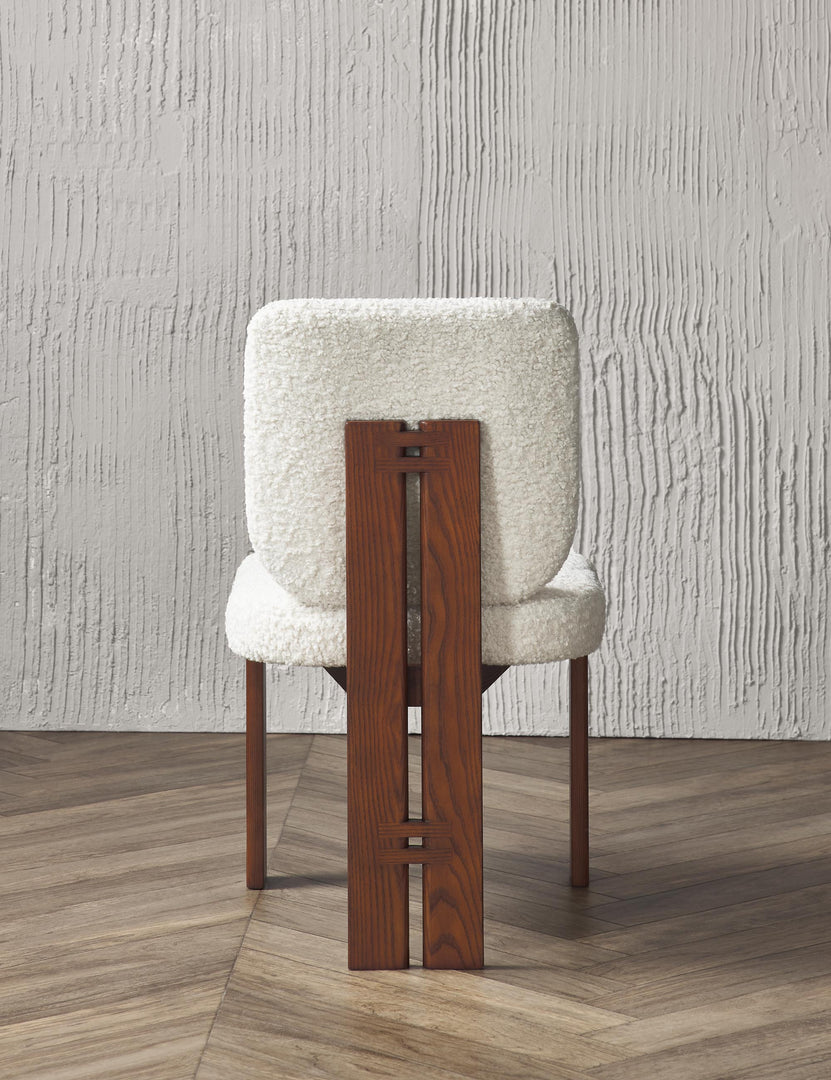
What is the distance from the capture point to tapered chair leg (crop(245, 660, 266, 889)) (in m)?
1.45

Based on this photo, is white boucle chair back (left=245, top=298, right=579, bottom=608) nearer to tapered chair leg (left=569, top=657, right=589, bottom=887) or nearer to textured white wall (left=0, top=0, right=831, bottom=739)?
tapered chair leg (left=569, top=657, right=589, bottom=887)

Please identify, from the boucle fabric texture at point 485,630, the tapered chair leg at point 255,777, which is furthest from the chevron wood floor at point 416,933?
the boucle fabric texture at point 485,630

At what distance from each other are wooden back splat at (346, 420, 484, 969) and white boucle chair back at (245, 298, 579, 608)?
0.9 inches

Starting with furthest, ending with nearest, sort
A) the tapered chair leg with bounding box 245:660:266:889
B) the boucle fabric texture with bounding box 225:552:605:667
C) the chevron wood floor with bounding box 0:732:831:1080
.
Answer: the tapered chair leg with bounding box 245:660:266:889 → the boucle fabric texture with bounding box 225:552:605:667 → the chevron wood floor with bounding box 0:732:831:1080

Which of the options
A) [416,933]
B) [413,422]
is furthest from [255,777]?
[413,422]

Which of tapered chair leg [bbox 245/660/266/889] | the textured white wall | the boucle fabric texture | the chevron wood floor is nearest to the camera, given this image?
the chevron wood floor

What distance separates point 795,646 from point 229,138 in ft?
4.27

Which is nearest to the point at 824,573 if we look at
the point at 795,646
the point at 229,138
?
the point at 795,646

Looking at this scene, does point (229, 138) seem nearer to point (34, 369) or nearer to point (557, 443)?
point (34, 369)

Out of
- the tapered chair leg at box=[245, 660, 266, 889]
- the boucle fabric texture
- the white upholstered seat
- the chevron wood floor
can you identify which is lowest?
the chevron wood floor

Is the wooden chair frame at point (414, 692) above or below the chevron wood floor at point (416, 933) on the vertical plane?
above

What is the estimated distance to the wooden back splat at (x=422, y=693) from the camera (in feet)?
3.98

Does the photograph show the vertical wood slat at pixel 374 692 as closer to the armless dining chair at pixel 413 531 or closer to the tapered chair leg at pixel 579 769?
the armless dining chair at pixel 413 531

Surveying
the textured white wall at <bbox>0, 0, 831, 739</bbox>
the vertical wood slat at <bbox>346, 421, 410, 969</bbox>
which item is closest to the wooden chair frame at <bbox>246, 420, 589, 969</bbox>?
the vertical wood slat at <bbox>346, 421, 410, 969</bbox>
